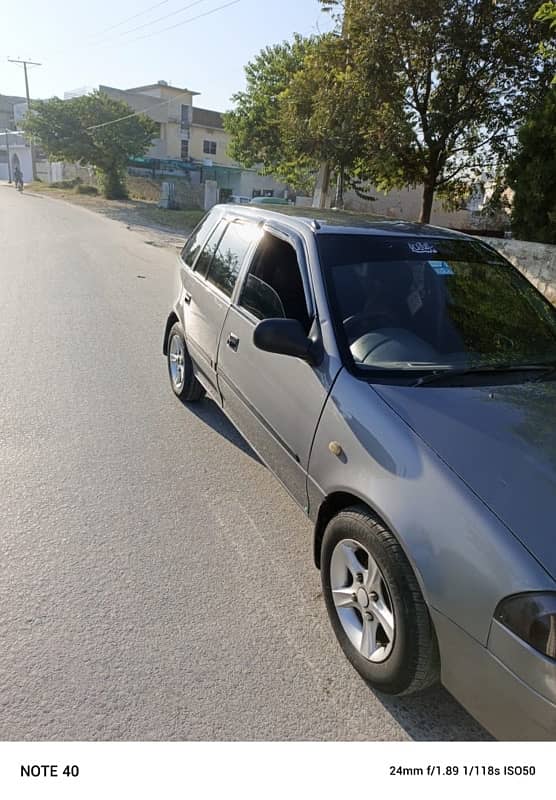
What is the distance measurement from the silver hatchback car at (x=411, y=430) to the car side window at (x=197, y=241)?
770 millimetres

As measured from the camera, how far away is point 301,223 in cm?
329

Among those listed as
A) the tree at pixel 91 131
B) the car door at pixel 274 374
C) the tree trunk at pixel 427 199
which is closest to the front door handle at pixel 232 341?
the car door at pixel 274 374

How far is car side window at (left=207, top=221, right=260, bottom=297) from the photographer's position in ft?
12.2

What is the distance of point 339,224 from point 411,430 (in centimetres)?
173

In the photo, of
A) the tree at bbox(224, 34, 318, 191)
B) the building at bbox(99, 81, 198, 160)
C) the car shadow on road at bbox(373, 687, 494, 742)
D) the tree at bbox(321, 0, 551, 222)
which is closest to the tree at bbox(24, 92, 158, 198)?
the tree at bbox(224, 34, 318, 191)

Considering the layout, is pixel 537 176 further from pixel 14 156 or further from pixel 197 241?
pixel 14 156

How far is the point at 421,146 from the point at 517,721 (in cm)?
1236

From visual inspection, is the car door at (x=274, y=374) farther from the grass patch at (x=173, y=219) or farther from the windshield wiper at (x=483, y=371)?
the grass patch at (x=173, y=219)

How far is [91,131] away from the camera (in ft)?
116

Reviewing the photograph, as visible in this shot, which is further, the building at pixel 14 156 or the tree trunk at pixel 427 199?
the building at pixel 14 156

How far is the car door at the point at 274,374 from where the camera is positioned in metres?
2.70

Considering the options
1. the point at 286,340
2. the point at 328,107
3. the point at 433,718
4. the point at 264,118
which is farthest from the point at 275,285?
the point at 264,118

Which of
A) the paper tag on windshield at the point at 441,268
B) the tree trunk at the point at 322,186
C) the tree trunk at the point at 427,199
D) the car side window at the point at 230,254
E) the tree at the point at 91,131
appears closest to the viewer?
the paper tag on windshield at the point at 441,268

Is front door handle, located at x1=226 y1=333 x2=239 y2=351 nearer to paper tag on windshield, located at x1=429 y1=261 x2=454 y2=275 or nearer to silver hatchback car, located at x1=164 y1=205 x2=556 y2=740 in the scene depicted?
silver hatchback car, located at x1=164 y1=205 x2=556 y2=740
